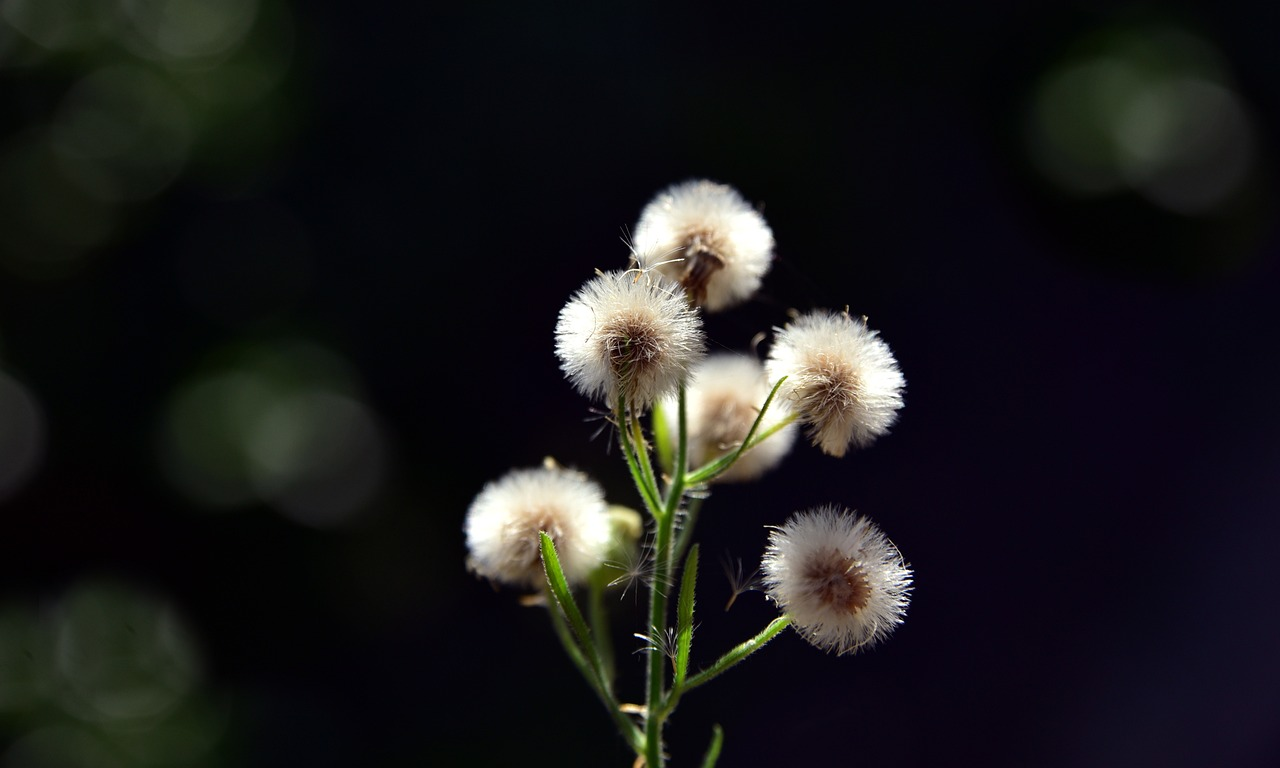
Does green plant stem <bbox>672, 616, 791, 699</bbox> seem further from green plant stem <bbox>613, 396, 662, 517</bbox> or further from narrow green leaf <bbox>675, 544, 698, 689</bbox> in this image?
green plant stem <bbox>613, 396, 662, 517</bbox>

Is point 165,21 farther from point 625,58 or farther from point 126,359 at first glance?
point 625,58

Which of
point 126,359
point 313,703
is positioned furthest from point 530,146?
point 313,703

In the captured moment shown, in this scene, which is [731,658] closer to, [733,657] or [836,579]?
[733,657]

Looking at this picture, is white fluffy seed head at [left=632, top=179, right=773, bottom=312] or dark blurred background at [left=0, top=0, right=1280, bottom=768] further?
dark blurred background at [left=0, top=0, right=1280, bottom=768]

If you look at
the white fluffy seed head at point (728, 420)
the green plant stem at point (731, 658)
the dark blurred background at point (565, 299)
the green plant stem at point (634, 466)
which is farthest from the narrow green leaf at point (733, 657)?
the dark blurred background at point (565, 299)

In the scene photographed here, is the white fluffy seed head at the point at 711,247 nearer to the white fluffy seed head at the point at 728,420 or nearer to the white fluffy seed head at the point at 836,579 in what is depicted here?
the white fluffy seed head at the point at 728,420

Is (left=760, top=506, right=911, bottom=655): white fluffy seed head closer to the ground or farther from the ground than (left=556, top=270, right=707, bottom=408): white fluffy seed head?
closer to the ground

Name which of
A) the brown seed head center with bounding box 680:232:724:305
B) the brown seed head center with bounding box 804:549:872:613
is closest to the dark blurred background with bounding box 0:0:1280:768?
the brown seed head center with bounding box 680:232:724:305
